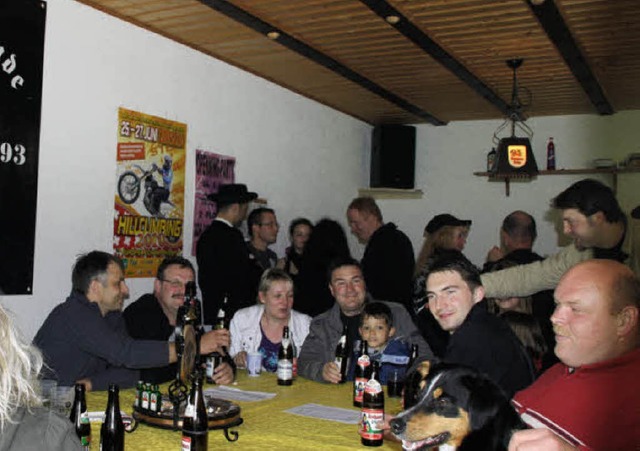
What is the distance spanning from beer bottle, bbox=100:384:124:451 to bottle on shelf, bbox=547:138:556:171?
6642 mm

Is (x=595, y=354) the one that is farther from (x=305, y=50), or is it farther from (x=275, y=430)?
(x=305, y=50)

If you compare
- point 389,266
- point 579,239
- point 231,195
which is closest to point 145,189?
point 231,195

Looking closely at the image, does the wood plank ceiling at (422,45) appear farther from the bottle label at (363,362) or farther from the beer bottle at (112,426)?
the beer bottle at (112,426)

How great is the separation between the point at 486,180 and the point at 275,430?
638 centimetres

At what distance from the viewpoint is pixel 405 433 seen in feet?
6.22

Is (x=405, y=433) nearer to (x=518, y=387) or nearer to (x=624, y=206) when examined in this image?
(x=518, y=387)

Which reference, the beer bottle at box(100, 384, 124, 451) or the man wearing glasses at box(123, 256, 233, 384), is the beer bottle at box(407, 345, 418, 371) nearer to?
the man wearing glasses at box(123, 256, 233, 384)

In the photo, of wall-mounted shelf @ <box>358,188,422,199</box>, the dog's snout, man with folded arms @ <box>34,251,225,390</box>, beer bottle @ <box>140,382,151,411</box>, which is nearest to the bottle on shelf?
wall-mounted shelf @ <box>358,188,422,199</box>

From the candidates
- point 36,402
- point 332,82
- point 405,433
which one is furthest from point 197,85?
point 36,402

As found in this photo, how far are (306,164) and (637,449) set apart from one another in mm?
5730

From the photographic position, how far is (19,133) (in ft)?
13.4

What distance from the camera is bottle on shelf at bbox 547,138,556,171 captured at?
793cm

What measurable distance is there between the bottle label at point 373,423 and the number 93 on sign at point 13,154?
274 cm

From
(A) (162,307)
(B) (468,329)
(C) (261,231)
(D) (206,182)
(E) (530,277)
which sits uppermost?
(D) (206,182)
